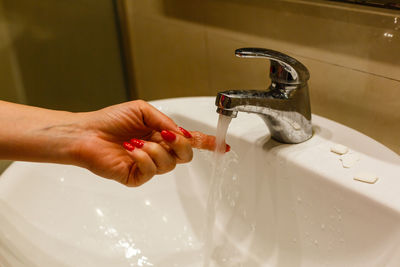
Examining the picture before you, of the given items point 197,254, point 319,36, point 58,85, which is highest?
point 319,36

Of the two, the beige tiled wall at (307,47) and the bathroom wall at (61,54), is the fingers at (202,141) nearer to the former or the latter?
the beige tiled wall at (307,47)

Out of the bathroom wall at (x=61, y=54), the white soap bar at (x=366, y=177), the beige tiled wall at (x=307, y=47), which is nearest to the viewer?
the white soap bar at (x=366, y=177)

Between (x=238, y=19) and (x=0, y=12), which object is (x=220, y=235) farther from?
(x=0, y=12)

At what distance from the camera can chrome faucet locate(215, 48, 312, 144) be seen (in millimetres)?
540

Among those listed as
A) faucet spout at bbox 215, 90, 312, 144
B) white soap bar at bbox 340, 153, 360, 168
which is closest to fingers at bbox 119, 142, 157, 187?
faucet spout at bbox 215, 90, 312, 144

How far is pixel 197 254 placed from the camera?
26.5 inches

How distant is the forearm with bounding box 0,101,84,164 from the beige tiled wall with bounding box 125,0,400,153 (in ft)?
1.28

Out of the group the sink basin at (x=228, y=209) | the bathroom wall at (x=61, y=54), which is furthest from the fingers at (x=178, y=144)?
the bathroom wall at (x=61, y=54)

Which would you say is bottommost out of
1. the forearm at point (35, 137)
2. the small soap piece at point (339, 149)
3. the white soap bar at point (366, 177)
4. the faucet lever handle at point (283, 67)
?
the white soap bar at point (366, 177)

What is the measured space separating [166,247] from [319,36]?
42 centimetres

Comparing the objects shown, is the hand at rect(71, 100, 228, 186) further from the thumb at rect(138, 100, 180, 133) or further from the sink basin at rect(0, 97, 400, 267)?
the sink basin at rect(0, 97, 400, 267)

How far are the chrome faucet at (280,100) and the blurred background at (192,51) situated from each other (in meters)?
0.13

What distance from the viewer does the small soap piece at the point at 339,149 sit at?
0.60 meters

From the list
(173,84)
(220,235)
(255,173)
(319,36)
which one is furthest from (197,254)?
(173,84)
